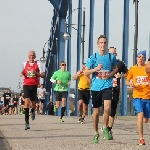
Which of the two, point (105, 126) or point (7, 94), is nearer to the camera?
point (105, 126)

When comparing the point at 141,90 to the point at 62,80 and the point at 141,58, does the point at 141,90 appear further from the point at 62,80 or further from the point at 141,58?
the point at 62,80

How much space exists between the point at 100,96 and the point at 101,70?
1.35 feet

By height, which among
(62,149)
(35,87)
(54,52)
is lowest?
(62,149)

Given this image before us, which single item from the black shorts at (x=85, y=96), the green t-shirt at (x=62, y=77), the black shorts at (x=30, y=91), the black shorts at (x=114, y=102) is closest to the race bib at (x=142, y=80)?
the black shorts at (x=114, y=102)

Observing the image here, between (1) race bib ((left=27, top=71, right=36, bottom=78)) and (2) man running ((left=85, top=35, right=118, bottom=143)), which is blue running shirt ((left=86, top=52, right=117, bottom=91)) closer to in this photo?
(2) man running ((left=85, top=35, right=118, bottom=143))

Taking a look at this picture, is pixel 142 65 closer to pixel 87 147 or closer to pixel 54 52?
pixel 87 147

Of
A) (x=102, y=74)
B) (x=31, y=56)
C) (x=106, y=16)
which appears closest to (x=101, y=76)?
(x=102, y=74)

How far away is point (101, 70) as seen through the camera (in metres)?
9.34

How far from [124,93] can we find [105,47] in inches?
665

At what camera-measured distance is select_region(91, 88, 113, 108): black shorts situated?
368 inches

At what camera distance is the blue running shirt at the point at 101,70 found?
368 inches

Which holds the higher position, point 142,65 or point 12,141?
point 142,65

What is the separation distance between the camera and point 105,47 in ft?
30.7

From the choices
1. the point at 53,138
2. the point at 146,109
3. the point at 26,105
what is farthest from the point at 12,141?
the point at 26,105
